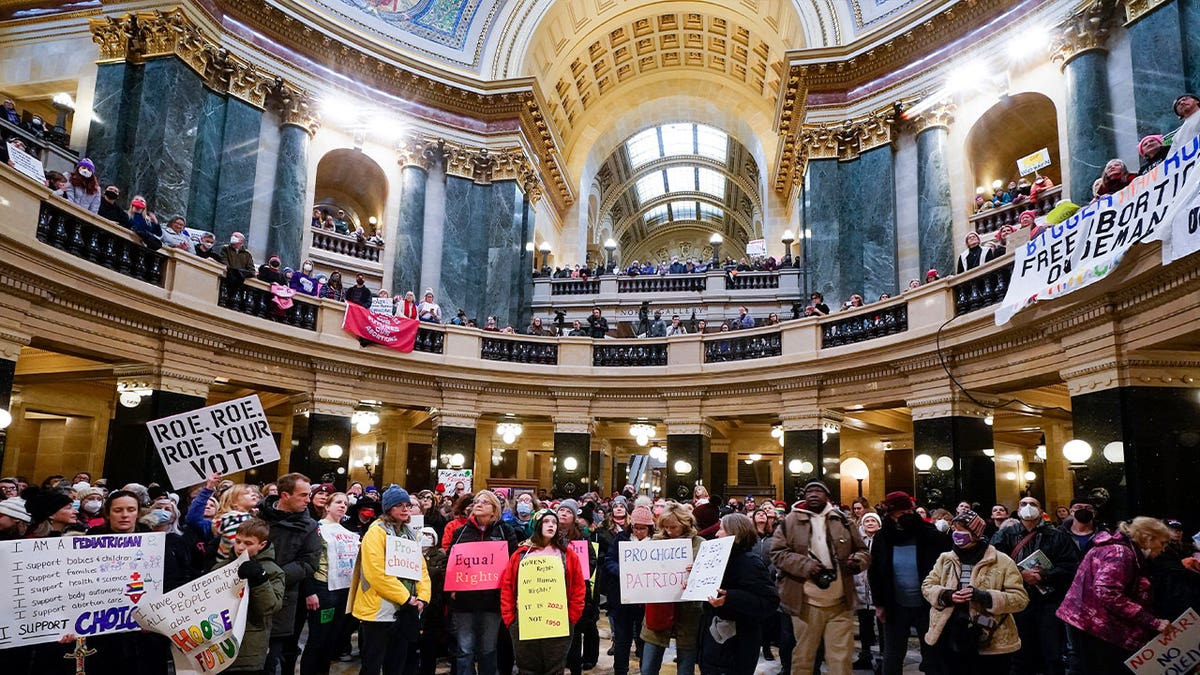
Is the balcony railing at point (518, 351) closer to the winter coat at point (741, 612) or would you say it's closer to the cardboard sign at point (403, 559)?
the cardboard sign at point (403, 559)

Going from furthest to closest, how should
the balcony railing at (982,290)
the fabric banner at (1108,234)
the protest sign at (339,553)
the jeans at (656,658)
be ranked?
the balcony railing at (982,290), the fabric banner at (1108,234), the protest sign at (339,553), the jeans at (656,658)

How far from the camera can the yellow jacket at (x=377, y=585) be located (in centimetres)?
607

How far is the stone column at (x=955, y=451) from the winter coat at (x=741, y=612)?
850 cm

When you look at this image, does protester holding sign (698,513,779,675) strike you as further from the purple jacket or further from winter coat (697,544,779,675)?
the purple jacket

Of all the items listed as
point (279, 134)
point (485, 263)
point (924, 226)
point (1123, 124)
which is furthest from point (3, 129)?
point (1123, 124)

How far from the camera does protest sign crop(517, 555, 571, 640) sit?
237 inches

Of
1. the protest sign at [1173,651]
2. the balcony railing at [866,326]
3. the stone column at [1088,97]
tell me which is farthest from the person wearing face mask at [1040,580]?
the stone column at [1088,97]

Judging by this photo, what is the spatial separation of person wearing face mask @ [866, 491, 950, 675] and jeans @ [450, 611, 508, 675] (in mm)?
3556

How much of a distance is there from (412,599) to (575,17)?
28.9 meters

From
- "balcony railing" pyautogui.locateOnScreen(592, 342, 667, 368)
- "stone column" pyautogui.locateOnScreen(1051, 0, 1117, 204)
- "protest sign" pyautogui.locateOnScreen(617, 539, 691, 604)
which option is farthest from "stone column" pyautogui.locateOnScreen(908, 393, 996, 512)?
"protest sign" pyautogui.locateOnScreen(617, 539, 691, 604)

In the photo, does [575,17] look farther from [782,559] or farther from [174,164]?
[782,559]

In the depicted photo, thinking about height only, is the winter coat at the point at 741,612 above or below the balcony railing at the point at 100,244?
below

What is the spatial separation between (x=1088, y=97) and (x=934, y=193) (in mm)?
4507

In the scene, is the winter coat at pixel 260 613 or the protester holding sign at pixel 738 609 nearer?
→ the winter coat at pixel 260 613
